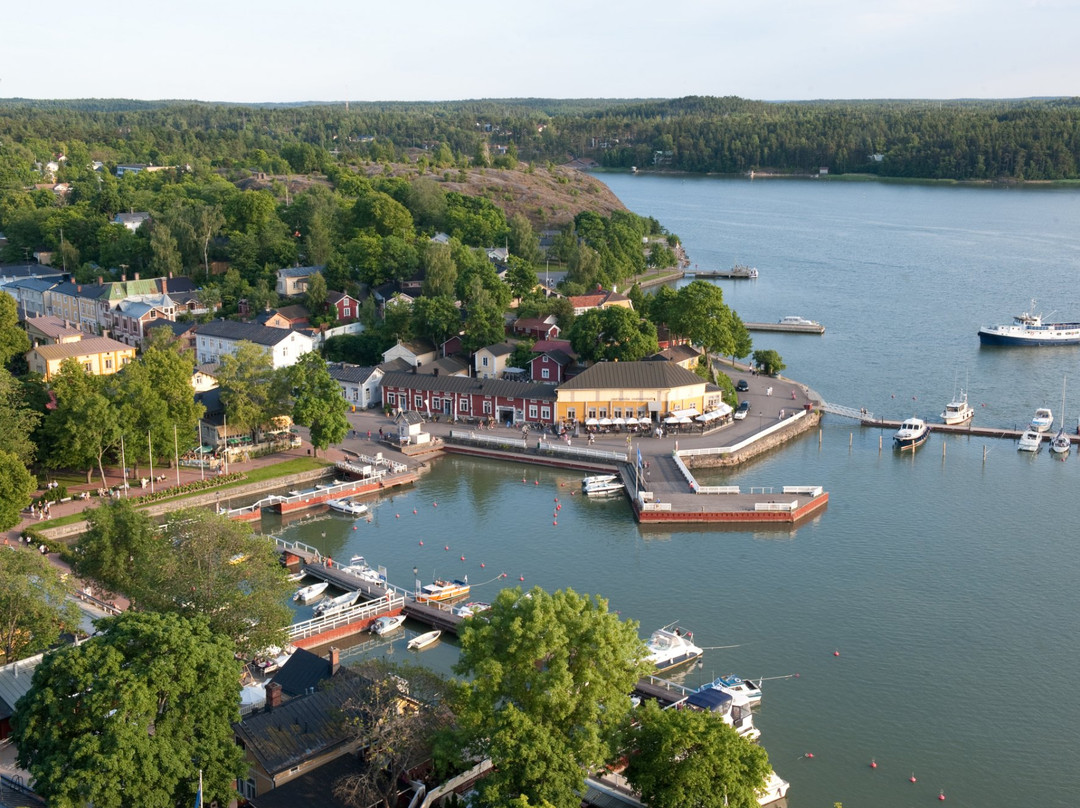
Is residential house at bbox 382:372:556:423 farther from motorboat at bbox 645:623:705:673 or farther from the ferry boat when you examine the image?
the ferry boat

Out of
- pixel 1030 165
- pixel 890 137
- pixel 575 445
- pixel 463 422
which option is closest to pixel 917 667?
pixel 575 445

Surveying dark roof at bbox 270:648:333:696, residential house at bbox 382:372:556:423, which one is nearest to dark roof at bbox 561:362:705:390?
residential house at bbox 382:372:556:423

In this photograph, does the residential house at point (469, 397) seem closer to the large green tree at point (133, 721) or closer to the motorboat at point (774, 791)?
the motorboat at point (774, 791)

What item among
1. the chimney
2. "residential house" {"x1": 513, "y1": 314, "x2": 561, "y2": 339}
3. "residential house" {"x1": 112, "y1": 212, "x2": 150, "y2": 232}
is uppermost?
"residential house" {"x1": 112, "y1": 212, "x2": 150, "y2": 232}

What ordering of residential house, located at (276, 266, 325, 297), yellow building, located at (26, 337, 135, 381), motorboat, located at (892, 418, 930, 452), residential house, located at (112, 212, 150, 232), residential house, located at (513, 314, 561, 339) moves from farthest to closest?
1. residential house, located at (112, 212, 150, 232)
2. residential house, located at (276, 266, 325, 297)
3. residential house, located at (513, 314, 561, 339)
4. yellow building, located at (26, 337, 135, 381)
5. motorboat, located at (892, 418, 930, 452)

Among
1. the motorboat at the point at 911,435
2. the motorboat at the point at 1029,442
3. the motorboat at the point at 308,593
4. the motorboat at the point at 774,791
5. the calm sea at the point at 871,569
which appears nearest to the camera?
the motorboat at the point at 774,791

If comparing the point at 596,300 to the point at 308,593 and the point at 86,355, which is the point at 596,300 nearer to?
the point at 86,355

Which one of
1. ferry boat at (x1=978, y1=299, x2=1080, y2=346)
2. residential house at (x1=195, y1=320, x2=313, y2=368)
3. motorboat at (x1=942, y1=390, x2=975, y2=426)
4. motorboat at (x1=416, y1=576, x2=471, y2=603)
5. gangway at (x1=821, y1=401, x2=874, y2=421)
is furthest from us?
ferry boat at (x1=978, y1=299, x2=1080, y2=346)

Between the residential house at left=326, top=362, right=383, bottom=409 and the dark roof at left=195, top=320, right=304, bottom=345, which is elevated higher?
the dark roof at left=195, top=320, right=304, bottom=345

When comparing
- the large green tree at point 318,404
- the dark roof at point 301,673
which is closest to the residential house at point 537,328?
the large green tree at point 318,404
